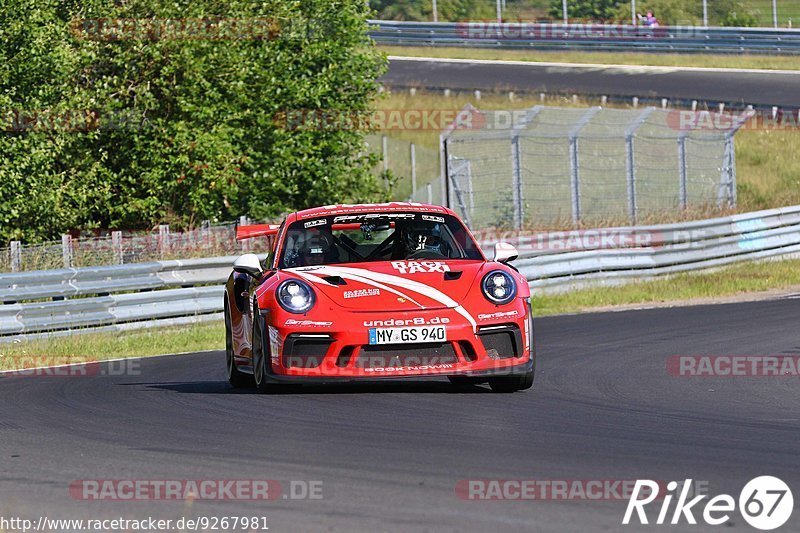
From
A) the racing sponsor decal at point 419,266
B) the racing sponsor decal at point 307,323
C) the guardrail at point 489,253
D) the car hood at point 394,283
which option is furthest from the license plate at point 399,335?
the guardrail at point 489,253

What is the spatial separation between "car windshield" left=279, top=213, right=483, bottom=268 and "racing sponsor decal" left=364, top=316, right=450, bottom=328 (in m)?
1.05

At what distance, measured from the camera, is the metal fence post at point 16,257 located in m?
17.7

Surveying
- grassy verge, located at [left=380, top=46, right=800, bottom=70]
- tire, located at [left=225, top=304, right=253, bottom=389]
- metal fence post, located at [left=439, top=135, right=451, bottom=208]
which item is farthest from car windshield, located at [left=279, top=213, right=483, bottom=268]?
grassy verge, located at [left=380, top=46, right=800, bottom=70]

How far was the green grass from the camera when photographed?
14.2 m

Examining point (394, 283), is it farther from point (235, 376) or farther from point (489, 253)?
point (489, 253)

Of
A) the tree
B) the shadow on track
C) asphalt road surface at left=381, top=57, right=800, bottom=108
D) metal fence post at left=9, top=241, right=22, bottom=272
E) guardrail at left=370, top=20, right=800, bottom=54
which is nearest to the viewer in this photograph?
the shadow on track

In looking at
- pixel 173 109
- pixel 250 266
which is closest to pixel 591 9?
pixel 173 109

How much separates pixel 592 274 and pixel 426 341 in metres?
12.1

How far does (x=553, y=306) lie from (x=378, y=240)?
9.08 m

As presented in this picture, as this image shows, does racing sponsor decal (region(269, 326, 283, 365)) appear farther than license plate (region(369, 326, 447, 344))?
Yes

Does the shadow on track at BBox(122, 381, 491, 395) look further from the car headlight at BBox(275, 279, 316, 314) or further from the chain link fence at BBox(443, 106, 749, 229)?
the chain link fence at BBox(443, 106, 749, 229)

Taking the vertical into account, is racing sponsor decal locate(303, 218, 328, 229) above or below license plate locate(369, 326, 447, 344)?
above

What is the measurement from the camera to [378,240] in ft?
34.8

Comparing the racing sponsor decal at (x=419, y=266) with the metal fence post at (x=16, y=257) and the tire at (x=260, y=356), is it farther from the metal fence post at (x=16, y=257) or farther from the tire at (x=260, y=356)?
the metal fence post at (x=16, y=257)
